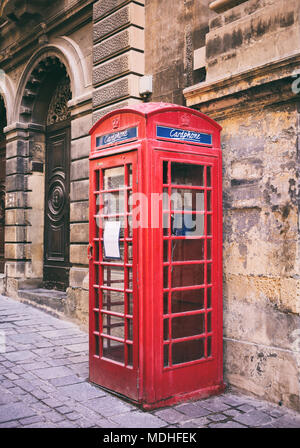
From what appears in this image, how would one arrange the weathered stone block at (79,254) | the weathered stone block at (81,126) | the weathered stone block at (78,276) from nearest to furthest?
the weathered stone block at (78,276)
the weathered stone block at (79,254)
the weathered stone block at (81,126)

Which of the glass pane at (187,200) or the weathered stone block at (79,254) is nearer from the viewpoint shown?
the glass pane at (187,200)

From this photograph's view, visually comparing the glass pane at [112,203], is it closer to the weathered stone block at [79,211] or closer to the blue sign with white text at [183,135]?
the blue sign with white text at [183,135]

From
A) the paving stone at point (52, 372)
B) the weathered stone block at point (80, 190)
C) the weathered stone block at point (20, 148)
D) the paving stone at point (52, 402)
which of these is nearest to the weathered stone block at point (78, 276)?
the weathered stone block at point (80, 190)

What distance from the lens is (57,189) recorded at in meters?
9.00

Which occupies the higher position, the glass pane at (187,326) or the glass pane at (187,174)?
the glass pane at (187,174)

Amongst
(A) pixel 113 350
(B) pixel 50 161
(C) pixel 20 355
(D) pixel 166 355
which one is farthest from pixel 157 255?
(B) pixel 50 161

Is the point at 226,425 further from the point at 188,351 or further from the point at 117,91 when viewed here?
the point at 117,91

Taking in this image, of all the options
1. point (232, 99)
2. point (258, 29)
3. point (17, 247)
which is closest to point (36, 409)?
point (232, 99)

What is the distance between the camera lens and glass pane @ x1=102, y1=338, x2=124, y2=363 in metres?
4.48

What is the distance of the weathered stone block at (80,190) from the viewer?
7465 millimetres

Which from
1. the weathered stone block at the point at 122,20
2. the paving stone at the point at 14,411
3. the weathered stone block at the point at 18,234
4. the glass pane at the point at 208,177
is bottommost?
the paving stone at the point at 14,411

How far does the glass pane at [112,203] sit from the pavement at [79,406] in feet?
5.89

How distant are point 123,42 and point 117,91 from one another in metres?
0.71
